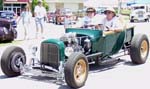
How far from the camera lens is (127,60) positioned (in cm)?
1051

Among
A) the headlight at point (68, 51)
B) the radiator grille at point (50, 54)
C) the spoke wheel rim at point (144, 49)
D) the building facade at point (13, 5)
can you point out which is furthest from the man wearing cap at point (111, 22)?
the building facade at point (13, 5)

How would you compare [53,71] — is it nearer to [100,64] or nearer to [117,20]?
[100,64]

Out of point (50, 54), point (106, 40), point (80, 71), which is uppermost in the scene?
point (106, 40)

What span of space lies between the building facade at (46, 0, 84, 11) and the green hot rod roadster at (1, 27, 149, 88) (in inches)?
2948

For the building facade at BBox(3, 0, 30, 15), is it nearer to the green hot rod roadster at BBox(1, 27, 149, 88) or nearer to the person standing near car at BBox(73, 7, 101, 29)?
the person standing near car at BBox(73, 7, 101, 29)

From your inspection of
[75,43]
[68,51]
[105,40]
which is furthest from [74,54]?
[105,40]

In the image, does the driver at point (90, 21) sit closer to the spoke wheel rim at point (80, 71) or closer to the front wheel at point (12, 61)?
the front wheel at point (12, 61)

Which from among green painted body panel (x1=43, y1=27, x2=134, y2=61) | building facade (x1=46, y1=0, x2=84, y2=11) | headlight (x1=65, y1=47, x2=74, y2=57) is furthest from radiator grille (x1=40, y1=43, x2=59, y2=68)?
building facade (x1=46, y1=0, x2=84, y2=11)

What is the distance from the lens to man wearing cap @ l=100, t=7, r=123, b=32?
30.9 ft

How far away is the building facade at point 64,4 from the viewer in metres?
84.8

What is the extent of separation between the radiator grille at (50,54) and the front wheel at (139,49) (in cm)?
250

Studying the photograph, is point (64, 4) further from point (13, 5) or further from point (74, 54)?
point (74, 54)

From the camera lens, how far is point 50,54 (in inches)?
310

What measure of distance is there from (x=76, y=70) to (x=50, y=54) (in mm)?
853
